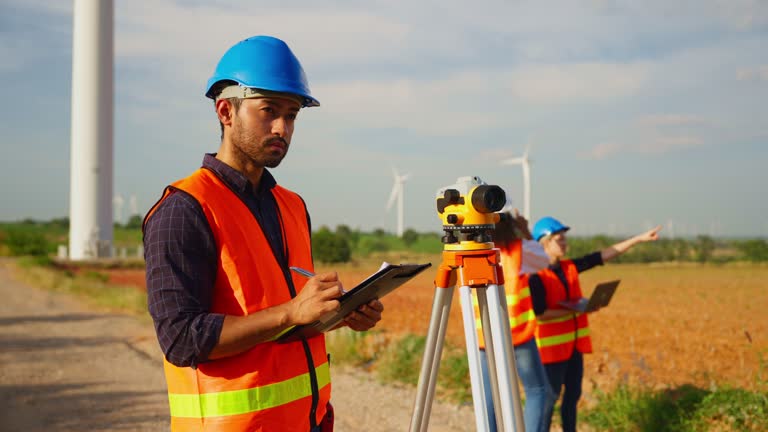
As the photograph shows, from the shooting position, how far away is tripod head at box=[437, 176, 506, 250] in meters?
2.51

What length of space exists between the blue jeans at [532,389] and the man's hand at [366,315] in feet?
6.42

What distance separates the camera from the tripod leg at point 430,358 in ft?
8.64

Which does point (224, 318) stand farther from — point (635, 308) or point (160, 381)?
point (635, 308)

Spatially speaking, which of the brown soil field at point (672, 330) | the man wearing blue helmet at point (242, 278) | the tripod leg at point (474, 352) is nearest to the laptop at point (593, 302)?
the brown soil field at point (672, 330)

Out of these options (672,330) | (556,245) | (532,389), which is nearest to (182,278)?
(532,389)

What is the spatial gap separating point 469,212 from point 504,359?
1.89ft

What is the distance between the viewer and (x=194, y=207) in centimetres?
191

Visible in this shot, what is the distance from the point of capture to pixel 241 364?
1.95m

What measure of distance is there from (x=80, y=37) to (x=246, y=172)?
35956 millimetres

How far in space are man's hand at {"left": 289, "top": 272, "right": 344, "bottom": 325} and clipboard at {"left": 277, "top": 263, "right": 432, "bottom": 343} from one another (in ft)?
0.13

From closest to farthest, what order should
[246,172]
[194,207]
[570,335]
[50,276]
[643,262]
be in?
1. [194,207]
2. [246,172]
3. [570,335]
4. [50,276]
5. [643,262]

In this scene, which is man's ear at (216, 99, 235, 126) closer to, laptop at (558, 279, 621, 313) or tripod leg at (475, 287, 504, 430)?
tripod leg at (475, 287, 504, 430)

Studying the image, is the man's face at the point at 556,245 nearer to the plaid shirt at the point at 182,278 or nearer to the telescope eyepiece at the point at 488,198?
the telescope eyepiece at the point at 488,198

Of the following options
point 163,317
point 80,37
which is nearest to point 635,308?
point 163,317
